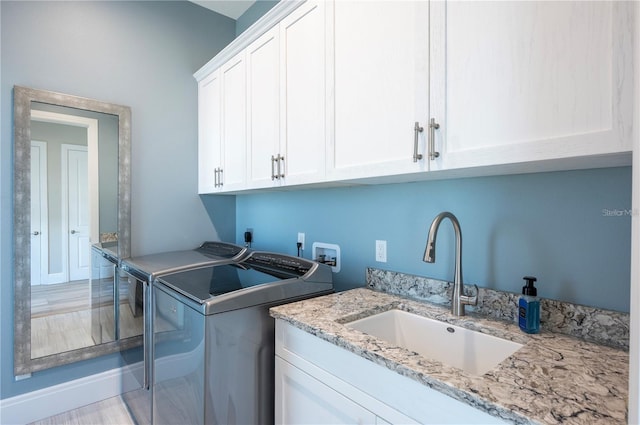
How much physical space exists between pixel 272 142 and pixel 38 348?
1911 millimetres

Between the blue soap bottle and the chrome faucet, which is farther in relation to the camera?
the chrome faucet

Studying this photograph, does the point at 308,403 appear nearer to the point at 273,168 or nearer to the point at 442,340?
the point at 442,340

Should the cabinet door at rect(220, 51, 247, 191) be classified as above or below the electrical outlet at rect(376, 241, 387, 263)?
above

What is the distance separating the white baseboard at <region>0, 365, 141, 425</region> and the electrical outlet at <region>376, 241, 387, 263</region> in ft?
5.01

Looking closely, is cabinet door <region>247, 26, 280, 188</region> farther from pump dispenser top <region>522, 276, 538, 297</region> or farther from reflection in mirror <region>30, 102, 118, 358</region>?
pump dispenser top <region>522, 276, 538, 297</region>

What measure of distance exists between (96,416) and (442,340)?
7.12 ft

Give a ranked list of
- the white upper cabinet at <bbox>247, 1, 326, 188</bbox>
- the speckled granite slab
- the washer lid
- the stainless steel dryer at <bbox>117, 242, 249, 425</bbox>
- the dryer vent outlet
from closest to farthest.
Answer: the speckled granite slab → the washer lid → the white upper cabinet at <bbox>247, 1, 326, 188</bbox> → the stainless steel dryer at <bbox>117, 242, 249, 425</bbox> → the dryer vent outlet

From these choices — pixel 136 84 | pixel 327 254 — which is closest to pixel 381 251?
pixel 327 254

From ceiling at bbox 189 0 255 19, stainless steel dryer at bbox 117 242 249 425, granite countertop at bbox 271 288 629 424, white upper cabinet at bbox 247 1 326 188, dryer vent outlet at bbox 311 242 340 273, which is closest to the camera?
granite countertop at bbox 271 288 629 424

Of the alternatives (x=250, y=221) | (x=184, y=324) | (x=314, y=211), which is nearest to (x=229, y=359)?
(x=184, y=324)

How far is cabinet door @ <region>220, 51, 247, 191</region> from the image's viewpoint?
2.00 meters

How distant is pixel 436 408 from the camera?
2.58 ft

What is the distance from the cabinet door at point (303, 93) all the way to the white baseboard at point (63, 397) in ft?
4.98

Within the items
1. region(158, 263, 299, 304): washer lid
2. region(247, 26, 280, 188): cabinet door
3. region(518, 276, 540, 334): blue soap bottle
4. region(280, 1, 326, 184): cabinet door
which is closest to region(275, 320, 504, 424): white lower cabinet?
region(158, 263, 299, 304): washer lid
